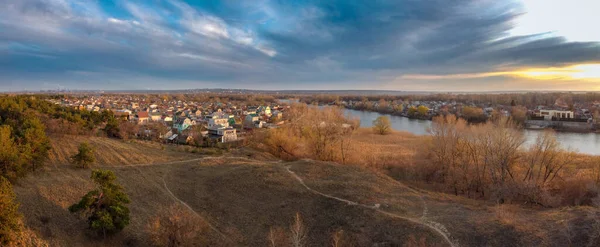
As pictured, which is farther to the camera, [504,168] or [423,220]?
[504,168]

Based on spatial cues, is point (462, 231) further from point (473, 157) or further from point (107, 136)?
point (107, 136)

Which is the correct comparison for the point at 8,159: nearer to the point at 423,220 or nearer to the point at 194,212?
the point at 194,212

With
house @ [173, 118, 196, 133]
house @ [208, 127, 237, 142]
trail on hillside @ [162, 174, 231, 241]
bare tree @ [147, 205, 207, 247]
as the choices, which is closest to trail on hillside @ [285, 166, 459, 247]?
trail on hillside @ [162, 174, 231, 241]

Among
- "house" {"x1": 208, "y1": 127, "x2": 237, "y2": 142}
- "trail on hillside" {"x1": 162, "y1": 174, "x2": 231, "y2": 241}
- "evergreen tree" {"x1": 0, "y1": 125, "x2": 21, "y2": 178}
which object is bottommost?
"trail on hillside" {"x1": 162, "y1": 174, "x2": 231, "y2": 241}

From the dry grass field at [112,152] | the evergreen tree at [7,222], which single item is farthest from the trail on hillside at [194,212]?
the evergreen tree at [7,222]

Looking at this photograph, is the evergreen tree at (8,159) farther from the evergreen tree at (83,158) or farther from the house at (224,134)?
the house at (224,134)

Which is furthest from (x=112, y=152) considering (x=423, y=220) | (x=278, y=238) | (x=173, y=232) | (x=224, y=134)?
(x=423, y=220)

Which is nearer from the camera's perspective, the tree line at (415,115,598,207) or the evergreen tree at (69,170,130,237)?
the evergreen tree at (69,170,130,237)

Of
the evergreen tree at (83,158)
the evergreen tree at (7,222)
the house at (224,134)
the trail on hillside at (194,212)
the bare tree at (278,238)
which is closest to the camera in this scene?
the evergreen tree at (7,222)

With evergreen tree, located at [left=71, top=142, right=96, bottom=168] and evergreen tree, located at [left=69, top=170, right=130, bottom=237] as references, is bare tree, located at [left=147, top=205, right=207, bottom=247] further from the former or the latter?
evergreen tree, located at [left=71, top=142, right=96, bottom=168]

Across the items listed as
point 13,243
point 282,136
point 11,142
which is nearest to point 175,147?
point 282,136
